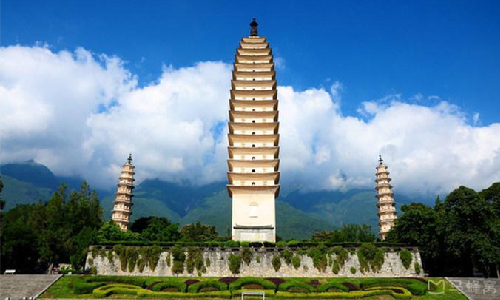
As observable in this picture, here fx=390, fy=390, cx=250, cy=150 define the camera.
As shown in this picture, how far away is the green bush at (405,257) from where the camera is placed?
104 feet

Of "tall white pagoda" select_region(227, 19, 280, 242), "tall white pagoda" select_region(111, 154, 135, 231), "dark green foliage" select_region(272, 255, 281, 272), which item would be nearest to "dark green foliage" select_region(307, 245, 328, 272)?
"dark green foliage" select_region(272, 255, 281, 272)

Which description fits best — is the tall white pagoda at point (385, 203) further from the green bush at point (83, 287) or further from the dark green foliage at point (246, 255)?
the green bush at point (83, 287)

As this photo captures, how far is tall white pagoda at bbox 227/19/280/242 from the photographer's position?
4122 cm

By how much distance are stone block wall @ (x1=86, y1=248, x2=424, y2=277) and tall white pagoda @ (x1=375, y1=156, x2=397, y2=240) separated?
75.7 ft

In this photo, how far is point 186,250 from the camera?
3250 cm

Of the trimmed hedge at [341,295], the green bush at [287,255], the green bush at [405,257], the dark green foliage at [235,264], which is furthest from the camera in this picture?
the green bush at [287,255]

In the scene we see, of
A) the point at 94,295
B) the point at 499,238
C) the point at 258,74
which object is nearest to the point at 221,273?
the point at 94,295

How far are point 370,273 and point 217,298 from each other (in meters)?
13.8

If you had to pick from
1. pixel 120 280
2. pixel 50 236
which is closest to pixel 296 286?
pixel 120 280

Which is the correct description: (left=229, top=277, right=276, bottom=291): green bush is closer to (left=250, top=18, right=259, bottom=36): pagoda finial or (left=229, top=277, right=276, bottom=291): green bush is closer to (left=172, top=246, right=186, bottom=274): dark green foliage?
(left=172, top=246, right=186, bottom=274): dark green foliage

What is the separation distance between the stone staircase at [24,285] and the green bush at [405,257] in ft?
86.9

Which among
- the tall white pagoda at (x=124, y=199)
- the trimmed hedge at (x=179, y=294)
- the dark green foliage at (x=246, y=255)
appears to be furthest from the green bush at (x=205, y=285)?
the tall white pagoda at (x=124, y=199)

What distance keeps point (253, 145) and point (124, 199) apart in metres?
21.9

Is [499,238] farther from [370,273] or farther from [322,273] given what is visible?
[322,273]
